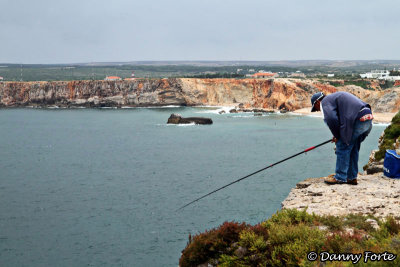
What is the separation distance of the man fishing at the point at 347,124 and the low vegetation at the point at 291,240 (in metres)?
2.20

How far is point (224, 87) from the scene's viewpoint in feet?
378

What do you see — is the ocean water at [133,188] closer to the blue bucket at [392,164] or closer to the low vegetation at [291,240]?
the blue bucket at [392,164]

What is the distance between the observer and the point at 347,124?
8.27m

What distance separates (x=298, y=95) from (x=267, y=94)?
8791 millimetres

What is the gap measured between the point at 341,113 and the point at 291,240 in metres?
3.64

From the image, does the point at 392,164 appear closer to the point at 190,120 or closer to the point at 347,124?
the point at 347,124

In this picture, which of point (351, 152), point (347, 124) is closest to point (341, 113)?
point (347, 124)

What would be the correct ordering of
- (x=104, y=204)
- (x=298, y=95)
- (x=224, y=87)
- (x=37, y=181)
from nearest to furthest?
1. (x=104, y=204)
2. (x=37, y=181)
3. (x=298, y=95)
4. (x=224, y=87)

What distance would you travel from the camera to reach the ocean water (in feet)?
59.6

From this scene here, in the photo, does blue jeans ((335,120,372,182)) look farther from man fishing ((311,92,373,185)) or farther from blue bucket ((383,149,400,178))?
blue bucket ((383,149,400,178))

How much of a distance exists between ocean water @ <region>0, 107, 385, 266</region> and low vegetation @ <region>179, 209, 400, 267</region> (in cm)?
1059

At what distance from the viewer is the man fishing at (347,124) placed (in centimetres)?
828

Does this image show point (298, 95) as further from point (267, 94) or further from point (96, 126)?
point (96, 126)

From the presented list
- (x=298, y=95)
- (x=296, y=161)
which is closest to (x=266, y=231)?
(x=296, y=161)
